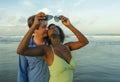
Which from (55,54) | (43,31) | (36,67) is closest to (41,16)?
(55,54)

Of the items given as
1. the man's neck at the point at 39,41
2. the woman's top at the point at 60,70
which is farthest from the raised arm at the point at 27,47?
the man's neck at the point at 39,41

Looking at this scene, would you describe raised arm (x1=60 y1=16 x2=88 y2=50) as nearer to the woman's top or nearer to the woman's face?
the woman's face

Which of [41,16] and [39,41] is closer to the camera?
[41,16]

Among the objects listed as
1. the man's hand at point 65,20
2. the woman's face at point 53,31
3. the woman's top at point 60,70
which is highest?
the man's hand at point 65,20

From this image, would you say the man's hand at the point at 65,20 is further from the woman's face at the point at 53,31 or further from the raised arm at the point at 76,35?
the woman's face at the point at 53,31

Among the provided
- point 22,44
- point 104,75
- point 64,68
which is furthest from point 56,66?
point 104,75

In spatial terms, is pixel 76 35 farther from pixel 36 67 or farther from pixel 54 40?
pixel 36 67

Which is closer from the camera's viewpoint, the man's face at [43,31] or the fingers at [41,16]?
the fingers at [41,16]

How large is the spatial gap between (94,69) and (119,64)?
2.11m

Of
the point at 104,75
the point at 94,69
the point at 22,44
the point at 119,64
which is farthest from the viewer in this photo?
the point at 119,64

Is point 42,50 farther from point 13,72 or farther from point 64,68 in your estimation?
point 13,72

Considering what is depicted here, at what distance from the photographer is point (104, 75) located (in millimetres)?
12320

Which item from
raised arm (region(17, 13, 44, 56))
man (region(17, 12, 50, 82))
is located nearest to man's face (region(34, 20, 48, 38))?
man (region(17, 12, 50, 82))

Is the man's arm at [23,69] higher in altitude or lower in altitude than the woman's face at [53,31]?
lower
